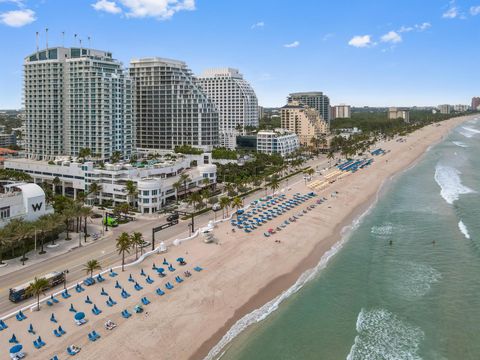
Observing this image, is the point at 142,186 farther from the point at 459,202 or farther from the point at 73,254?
the point at 459,202

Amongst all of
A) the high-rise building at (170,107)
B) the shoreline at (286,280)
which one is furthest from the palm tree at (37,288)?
the high-rise building at (170,107)

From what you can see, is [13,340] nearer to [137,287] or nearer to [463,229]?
[137,287]

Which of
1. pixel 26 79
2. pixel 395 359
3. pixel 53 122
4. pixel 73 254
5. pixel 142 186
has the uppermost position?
pixel 26 79

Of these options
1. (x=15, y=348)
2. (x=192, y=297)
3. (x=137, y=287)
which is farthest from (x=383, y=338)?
(x=15, y=348)

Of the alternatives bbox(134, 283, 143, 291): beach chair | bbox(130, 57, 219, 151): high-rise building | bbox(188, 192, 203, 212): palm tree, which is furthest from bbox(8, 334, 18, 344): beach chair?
bbox(130, 57, 219, 151): high-rise building

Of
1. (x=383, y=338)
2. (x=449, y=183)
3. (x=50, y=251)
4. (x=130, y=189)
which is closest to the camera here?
(x=383, y=338)

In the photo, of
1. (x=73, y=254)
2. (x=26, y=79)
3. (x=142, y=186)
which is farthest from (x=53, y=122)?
(x=73, y=254)

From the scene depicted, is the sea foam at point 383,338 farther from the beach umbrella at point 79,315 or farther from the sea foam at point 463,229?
the sea foam at point 463,229

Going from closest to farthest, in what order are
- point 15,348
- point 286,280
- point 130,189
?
1. point 15,348
2. point 286,280
3. point 130,189
